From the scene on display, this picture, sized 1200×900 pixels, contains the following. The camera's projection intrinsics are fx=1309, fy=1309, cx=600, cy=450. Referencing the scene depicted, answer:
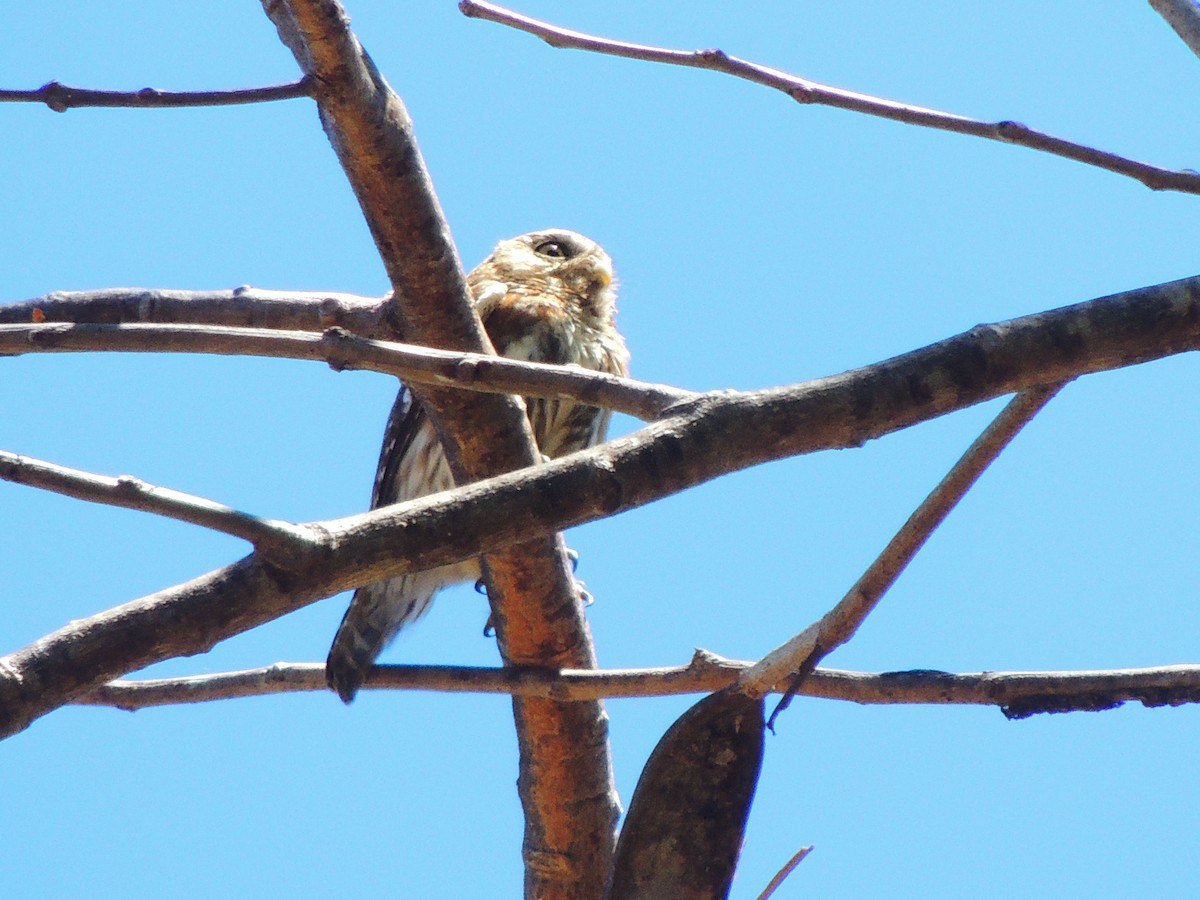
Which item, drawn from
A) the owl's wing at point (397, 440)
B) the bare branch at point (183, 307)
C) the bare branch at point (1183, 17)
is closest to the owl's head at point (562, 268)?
the owl's wing at point (397, 440)

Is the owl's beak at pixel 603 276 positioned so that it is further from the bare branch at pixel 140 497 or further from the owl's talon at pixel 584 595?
the bare branch at pixel 140 497

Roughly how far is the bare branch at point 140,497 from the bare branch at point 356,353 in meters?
0.26

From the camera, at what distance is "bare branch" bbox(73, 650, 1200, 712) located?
87.7 inches

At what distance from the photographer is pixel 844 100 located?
2107 millimetres

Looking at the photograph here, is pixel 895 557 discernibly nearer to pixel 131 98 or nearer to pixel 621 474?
pixel 621 474

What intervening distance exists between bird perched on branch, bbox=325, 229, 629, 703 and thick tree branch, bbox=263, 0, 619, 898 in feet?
2.08

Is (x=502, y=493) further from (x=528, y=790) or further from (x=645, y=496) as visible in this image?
(x=528, y=790)

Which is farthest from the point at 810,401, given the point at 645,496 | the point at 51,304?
the point at 51,304

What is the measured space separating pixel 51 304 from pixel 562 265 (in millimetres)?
2252

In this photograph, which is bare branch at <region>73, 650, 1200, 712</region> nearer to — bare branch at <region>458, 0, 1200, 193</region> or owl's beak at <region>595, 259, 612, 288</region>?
bare branch at <region>458, 0, 1200, 193</region>

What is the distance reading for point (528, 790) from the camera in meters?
3.87

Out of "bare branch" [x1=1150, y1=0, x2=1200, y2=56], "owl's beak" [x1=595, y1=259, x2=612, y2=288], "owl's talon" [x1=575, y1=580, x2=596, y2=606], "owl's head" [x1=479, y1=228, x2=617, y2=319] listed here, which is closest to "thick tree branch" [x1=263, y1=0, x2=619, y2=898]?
"owl's talon" [x1=575, y1=580, x2=596, y2=606]

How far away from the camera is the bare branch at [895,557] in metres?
1.91

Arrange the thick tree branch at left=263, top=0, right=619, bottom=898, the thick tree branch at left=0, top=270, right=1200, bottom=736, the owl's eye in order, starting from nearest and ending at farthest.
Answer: the thick tree branch at left=0, top=270, right=1200, bottom=736, the thick tree branch at left=263, top=0, right=619, bottom=898, the owl's eye
